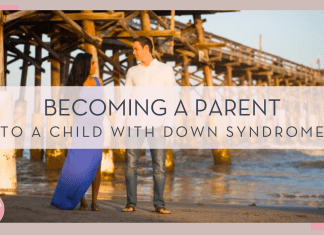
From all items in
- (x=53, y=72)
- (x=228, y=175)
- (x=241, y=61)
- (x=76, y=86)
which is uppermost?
(x=241, y=61)


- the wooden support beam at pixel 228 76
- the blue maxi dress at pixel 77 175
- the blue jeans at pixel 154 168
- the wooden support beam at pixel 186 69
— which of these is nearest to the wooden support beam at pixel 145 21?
the wooden support beam at pixel 186 69

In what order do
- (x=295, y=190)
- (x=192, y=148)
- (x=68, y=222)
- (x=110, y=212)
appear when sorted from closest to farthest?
(x=68, y=222) → (x=110, y=212) → (x=295, y=190) → (x=192, y=148)

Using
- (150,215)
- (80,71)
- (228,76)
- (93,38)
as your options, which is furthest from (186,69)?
(150,215)

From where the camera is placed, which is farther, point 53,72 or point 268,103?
point 268,103

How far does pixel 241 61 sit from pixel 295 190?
13.6m

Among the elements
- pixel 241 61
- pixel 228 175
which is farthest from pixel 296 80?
pixel 228 175

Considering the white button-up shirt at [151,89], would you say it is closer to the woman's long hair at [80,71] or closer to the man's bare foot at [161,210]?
the woman's long hair at [80,71]

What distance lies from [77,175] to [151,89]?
92cm

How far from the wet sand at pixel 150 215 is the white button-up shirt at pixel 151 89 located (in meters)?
0.74

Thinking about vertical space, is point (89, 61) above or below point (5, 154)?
above

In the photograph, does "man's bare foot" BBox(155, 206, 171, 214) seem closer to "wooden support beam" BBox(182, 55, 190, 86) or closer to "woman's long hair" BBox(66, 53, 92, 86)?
"woman's long hair" BBox(66, 53, 92, 86)

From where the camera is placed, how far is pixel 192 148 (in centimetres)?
2127

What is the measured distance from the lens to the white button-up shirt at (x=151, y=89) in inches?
174

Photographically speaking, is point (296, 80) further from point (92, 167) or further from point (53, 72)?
point (92, 167)
